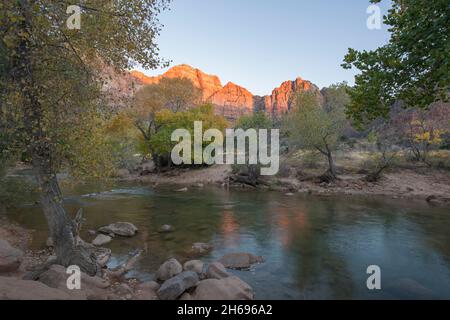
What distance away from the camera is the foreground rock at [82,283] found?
Answer: 988 centimetres

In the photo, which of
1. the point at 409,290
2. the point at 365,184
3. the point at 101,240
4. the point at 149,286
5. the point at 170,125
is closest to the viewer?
the point at 149,286

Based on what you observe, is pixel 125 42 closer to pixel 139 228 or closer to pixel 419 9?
pixel 419 9

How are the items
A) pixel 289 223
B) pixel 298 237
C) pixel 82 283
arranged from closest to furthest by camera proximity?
pixel 82 283
pixel 298 237
pixel 289 223

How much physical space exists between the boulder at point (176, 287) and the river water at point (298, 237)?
220 centimetres

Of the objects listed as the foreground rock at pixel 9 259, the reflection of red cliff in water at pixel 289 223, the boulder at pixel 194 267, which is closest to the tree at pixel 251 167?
the reflection of red cliff in water at pixel 289 223

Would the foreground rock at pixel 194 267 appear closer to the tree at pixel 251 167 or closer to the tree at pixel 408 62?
the tree at pixel 408 62

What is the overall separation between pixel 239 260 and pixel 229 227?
7313 mm

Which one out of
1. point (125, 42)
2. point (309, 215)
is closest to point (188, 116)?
point (309, 215)

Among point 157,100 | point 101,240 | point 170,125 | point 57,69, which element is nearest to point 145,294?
point 101,240

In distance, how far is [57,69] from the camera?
11.4m

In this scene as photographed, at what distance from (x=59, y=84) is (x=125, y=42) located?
297cm

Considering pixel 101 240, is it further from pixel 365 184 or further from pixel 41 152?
pixel 365 184

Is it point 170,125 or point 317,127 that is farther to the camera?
point 170,125

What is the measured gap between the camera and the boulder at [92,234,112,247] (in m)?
17.0
